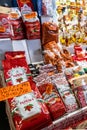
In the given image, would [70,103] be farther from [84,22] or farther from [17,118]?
[84,22]

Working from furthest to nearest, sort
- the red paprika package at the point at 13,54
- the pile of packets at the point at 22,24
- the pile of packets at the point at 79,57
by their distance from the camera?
the pile of packets at the point at 79,57
the pile of packets at the point at 22,24
the red paprika package at the point at 13,54

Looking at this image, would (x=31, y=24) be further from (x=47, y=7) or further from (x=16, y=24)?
(x=47, y=7)

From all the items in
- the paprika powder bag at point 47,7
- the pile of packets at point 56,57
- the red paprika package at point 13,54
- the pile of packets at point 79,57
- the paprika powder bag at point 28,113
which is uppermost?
the paprika powder bag at point 47,7

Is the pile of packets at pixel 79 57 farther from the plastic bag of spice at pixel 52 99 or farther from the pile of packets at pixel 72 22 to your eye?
the plastic bag of spice at pixel 52 99

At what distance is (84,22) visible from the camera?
273 cm

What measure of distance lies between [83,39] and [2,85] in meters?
1.41

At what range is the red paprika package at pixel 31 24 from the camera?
6.22 feet

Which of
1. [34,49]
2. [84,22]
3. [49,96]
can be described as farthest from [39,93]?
[84,22]

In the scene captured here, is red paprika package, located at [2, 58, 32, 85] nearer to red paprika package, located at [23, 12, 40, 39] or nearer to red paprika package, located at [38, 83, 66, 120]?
red paprika package, located at [38, 83, 66, 120]

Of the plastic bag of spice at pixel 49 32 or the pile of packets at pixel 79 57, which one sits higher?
the plastic bag of spice at pixel 49 32

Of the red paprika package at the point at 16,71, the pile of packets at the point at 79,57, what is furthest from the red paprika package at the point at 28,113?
the pile of packets at the point at 79,57

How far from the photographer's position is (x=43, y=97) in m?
1.59

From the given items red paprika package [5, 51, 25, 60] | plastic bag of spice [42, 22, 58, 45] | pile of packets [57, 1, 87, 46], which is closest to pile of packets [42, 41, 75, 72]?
plastic bag of spice [42, 22, 58, 45]

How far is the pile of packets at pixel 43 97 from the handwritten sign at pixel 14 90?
0.08ft
